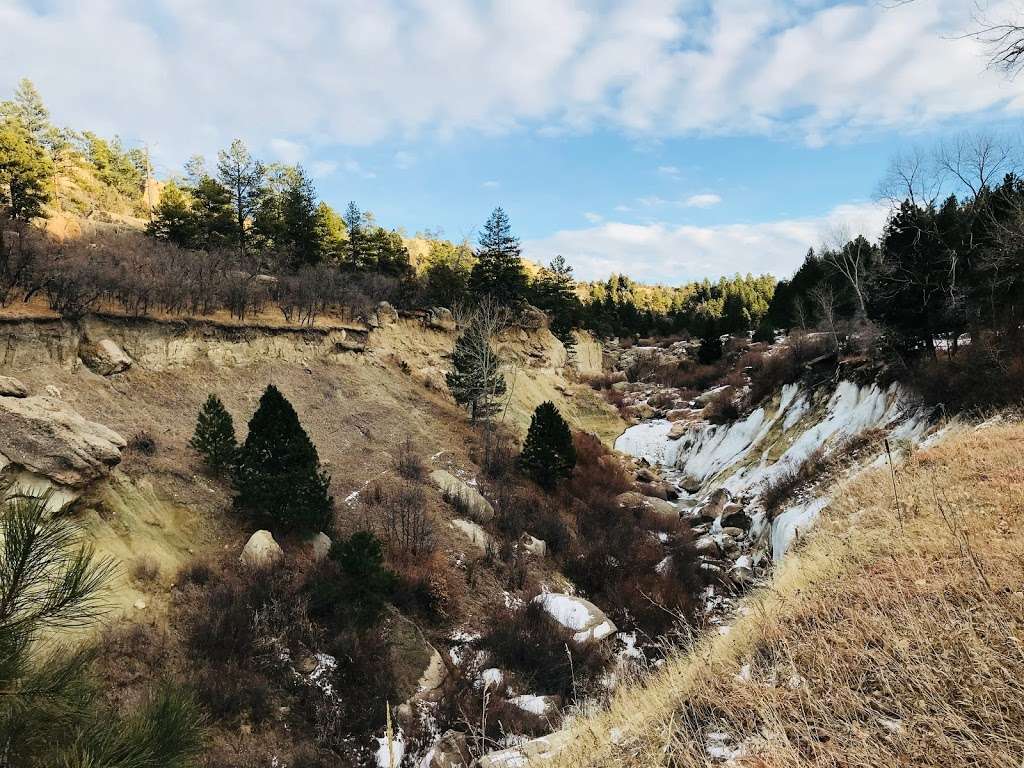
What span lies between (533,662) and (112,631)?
8.72 metres

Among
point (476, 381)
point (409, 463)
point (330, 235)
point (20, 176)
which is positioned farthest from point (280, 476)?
point (330, 235)

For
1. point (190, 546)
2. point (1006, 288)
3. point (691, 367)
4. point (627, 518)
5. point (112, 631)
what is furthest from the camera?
point (691, 367)

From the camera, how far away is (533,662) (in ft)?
38.9

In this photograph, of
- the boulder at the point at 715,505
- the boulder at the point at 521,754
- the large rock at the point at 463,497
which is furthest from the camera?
the boulder at the point at 715,505

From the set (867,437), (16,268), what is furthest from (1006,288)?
(16,268)

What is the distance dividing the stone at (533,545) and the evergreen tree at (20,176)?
98.2 feet

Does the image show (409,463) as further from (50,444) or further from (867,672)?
(867,672)

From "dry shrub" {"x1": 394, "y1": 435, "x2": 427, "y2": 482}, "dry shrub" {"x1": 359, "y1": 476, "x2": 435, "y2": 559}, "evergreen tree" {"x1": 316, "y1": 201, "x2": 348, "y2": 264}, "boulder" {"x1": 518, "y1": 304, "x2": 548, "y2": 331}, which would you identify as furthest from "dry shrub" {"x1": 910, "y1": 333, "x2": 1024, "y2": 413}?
"evergreen tree" {"x1": 316, "y1": 201, "x2": 348, "y2": 264}

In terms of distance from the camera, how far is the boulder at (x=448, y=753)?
8812 mm

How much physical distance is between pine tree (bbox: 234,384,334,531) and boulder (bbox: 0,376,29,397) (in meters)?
5.13

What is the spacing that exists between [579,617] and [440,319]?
1066 inches

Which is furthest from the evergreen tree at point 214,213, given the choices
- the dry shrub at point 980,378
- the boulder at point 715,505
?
the dry shrub at point 980,378

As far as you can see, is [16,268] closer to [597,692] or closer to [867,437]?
[597,692]

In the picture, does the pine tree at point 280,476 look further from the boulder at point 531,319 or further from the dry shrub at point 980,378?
the boulder at point 531,319
